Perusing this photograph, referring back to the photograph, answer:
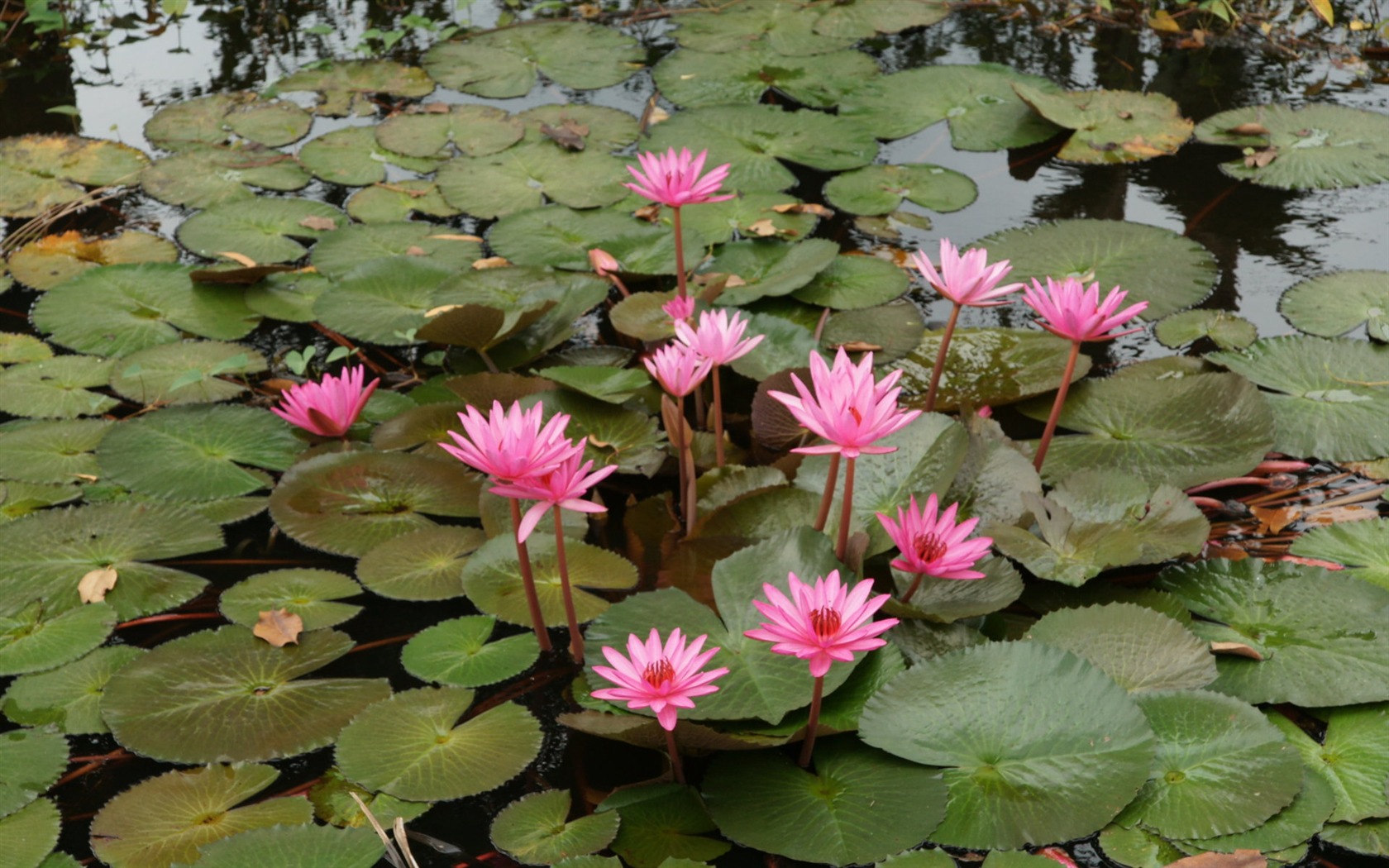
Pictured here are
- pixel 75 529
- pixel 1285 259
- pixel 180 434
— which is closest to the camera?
pixel 75 529

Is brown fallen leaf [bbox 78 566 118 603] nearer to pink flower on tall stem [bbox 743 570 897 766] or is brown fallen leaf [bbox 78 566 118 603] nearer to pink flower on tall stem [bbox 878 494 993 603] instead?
pink flower on tall stem [bbox 743 570 897 766]

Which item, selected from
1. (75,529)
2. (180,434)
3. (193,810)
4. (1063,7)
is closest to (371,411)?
(180,434)

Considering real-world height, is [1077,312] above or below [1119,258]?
above

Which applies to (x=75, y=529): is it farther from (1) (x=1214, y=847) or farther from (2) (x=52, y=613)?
(1) (x=1214, y=847)

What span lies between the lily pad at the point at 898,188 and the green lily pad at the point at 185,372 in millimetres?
1590

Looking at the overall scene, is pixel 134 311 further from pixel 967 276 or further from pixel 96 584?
pixel 967 276

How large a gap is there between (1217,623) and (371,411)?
5.49 feet

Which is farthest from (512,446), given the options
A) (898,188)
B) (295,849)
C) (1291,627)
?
(898,188)

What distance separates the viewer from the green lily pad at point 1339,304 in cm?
259

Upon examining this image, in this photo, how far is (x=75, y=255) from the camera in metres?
3.00

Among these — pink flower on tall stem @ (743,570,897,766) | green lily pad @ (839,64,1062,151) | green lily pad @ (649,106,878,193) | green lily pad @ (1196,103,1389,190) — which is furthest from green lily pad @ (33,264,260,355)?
green lily pad @ (1196,103,1389,190)

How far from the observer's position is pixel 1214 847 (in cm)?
149

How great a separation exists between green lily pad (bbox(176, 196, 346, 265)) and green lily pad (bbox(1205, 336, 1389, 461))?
89.3 inches

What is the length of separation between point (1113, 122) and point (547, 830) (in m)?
2.90
